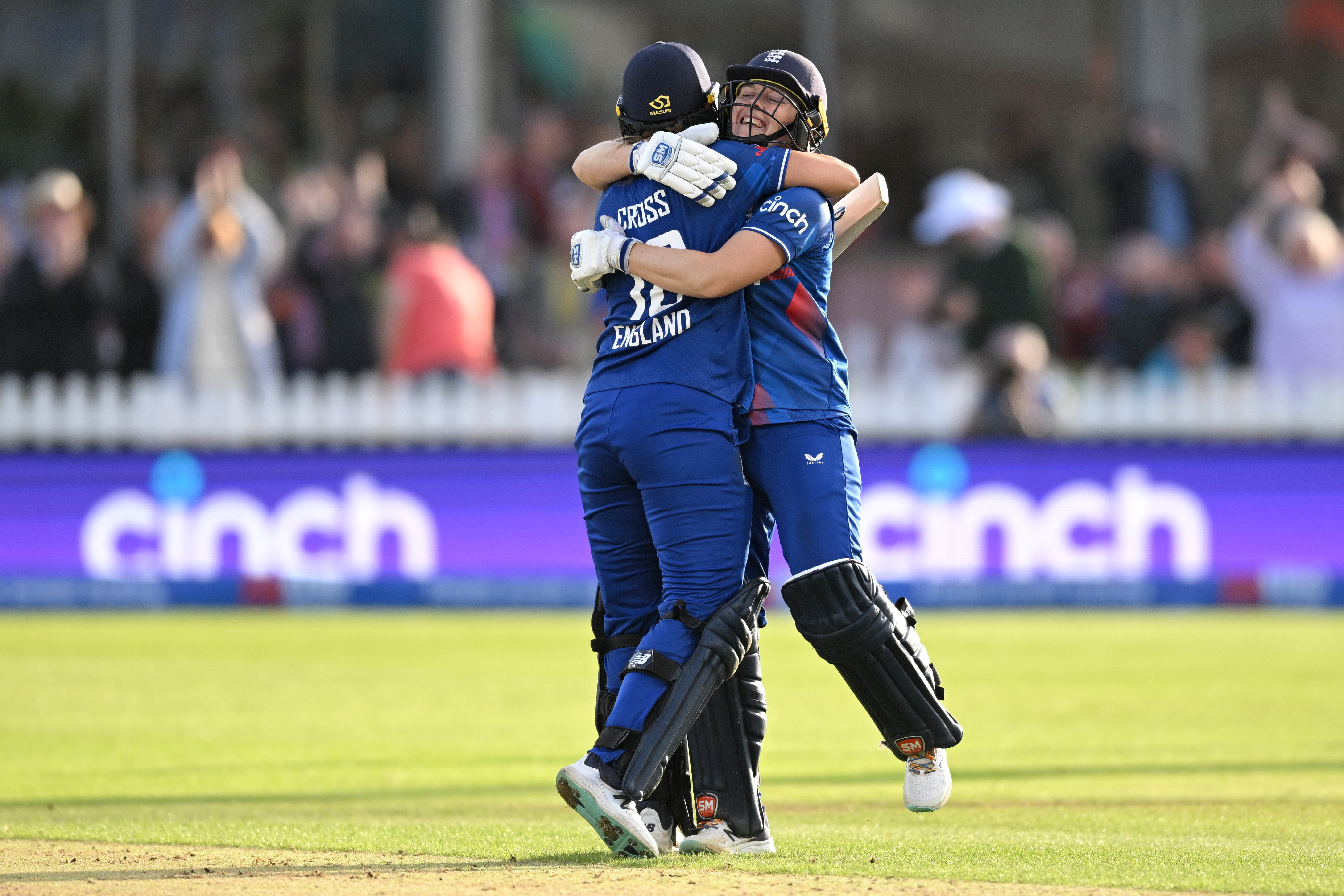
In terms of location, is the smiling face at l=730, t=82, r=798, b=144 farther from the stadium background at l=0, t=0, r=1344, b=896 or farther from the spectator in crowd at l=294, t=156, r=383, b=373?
the spectator in crowd at l=294, t=156, r=383, b=373

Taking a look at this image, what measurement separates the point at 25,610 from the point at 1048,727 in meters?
8.36

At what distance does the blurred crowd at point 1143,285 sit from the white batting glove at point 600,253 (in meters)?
8.57

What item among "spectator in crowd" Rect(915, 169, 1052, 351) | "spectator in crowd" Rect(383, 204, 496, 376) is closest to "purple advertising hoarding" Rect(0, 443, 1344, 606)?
"spectator in crowd" Rect(383, 204, 496, 376)

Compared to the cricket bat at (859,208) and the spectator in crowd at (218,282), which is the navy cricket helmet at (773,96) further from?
the spectator in crowd at (218,282)

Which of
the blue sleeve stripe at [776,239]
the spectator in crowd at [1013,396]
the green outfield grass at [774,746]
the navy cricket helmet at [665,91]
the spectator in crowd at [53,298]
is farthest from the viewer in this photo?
the spectator in crowd at [53,298]

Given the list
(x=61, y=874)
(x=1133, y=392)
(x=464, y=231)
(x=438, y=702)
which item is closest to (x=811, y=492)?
(x=61, y=874)

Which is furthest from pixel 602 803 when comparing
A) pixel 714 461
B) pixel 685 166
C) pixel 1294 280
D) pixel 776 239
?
pixel 1294 280

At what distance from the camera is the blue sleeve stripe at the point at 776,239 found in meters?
5.58

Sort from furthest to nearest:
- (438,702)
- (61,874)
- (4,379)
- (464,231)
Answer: (464,231)
(4,379)
(438,702)
(61,874)

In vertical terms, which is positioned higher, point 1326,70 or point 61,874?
point 1326,70

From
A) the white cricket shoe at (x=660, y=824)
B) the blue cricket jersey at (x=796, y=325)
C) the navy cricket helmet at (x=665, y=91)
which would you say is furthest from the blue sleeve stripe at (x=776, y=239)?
the white cricket shoe at (x=660, y=824)

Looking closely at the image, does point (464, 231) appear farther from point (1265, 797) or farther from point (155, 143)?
point (1265, 797)

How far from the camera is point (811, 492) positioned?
223 inches

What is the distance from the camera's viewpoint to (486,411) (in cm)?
1524
